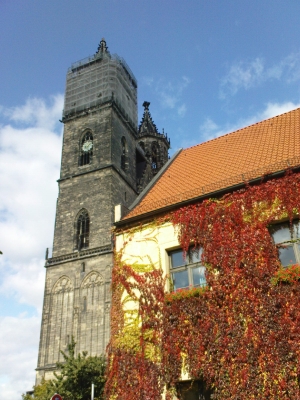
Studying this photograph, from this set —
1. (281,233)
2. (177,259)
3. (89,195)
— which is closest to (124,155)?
(89,195)

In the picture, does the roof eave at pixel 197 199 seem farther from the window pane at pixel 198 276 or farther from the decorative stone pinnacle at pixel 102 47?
the decorative stone pinnacle at pixel 102 47

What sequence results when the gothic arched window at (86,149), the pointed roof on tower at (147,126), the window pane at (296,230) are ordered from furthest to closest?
the pointed roof on tower at (147,126)
the gothic arched window at (86,149)
the window pane at (296,230)

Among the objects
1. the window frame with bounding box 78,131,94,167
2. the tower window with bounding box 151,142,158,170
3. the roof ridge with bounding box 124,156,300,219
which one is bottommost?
the roof ridge with bounding box 124,156,300,219

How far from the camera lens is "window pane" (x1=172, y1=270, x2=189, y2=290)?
32.6ft

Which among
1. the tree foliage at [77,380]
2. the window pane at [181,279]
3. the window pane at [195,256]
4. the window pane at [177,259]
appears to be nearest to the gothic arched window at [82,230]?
the tree foliage at [77,380]

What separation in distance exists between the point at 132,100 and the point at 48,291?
64.2 ft

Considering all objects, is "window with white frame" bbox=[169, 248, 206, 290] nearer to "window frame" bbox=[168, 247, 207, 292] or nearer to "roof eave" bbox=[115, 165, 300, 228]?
"window frame" bbox=[168, 247, 207, 292]

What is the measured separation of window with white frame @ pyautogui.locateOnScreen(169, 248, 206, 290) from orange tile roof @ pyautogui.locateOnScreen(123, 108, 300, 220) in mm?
1441

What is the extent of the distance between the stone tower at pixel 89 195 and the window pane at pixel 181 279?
11934 mm

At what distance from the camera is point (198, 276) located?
9.79 meters

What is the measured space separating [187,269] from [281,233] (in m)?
2.32

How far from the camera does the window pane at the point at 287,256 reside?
8906 mm

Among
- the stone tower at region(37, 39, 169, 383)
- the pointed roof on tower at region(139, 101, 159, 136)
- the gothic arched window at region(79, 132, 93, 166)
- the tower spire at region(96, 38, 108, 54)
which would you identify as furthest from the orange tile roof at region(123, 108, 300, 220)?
the pointed roof on tower at region(139, 101, 159, 136)

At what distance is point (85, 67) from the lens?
36844 mm
